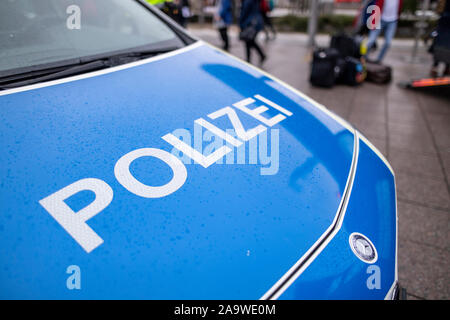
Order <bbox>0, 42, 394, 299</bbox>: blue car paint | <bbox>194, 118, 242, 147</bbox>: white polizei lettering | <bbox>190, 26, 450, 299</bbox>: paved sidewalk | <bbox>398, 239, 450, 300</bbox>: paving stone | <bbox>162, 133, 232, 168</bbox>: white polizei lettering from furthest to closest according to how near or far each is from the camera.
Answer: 1. <bbox>190, 26, 450, 299</bbox>: paved sidewalk
2. <bbox>398, 239, 450, 300</bbox>: paving stone
3. <bbox>194, 118, 242, 147</bbox>: white polizei lettering
4. <bbox>162, 133, 232, 168</bbox>: white polizei lettering
5. <bbox>0, 42, 394, 299</bbox>: blue car paint

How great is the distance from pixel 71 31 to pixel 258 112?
0.98 metres

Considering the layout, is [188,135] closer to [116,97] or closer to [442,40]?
[116,97]

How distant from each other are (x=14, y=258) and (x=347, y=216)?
897mm

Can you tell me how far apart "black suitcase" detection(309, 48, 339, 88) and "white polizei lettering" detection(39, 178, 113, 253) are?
441 centimetres

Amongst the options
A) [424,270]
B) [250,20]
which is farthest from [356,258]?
[250,20]

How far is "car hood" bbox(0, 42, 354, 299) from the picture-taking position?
0.67m

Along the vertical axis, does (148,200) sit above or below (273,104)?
below

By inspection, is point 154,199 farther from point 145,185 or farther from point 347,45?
point 347,45

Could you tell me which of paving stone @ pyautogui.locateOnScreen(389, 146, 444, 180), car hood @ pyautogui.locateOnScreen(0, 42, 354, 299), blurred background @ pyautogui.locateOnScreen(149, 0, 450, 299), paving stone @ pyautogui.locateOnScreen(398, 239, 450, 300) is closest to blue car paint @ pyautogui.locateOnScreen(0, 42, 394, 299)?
car hood @ pyautogui.locateOnScreen(0, 42, 354, 299)

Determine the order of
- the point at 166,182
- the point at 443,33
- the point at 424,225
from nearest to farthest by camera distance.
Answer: the point at 166,182
the point at 424,225
the point at 443,33

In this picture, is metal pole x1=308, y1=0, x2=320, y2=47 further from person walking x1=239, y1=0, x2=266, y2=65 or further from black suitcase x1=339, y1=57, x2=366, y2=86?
black suitcase x1=339, y1=57, x2=366, y2=86

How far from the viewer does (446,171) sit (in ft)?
8.62

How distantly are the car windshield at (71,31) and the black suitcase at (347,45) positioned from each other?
164 inches

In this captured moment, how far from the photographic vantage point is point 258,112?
4.23ft
